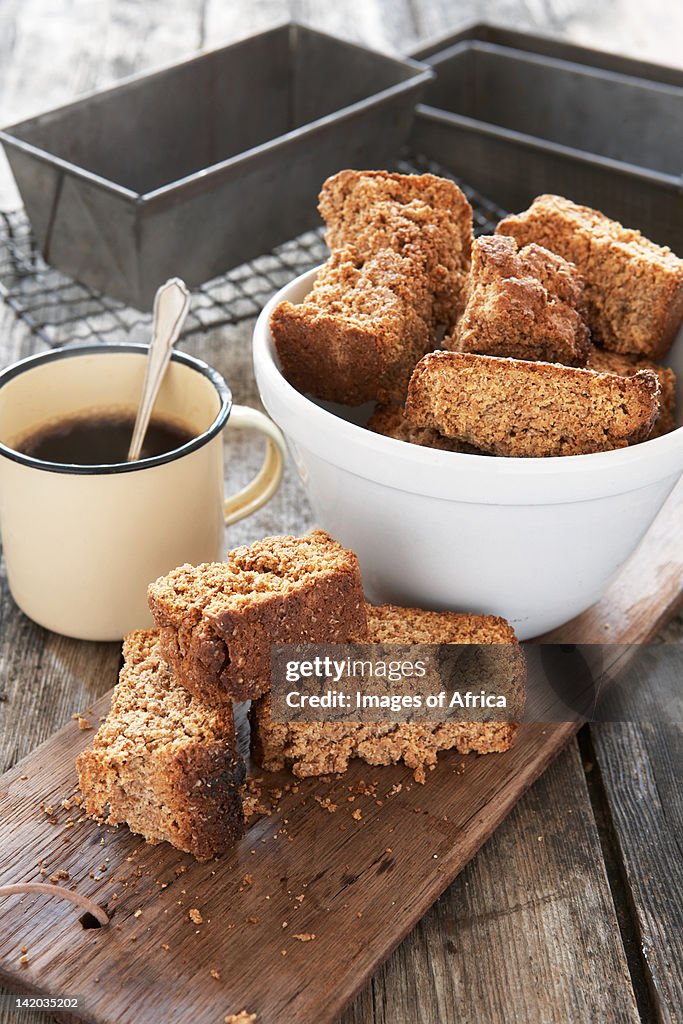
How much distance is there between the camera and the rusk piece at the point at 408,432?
1.12 m

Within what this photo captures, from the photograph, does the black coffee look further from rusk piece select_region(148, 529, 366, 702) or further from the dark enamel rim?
rusk piece select_region(148, 529, 366, 702)

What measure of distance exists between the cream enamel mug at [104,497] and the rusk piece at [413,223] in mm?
229

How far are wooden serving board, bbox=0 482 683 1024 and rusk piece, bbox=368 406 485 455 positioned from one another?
0.29 m

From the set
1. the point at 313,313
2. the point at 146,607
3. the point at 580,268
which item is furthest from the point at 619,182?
the point at 146,607

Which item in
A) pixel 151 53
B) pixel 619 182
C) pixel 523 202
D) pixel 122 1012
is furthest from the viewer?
pixel 151 53

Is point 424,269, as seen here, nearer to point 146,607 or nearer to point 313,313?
point 313,313

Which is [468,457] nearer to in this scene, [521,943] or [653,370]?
[653,370]

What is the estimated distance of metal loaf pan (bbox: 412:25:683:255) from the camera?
72.6 inches

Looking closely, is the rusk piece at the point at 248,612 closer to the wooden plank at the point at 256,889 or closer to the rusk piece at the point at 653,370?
the wooden plank at the point at 256,889

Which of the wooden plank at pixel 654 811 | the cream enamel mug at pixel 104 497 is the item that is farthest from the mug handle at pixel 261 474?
the wooden plank at pixel 654 811

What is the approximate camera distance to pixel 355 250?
4.09ft

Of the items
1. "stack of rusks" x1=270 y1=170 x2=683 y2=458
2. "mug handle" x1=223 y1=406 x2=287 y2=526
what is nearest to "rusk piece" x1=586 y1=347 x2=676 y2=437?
"stack of rusks" x1=270 y1=170 x2=683 y2=458

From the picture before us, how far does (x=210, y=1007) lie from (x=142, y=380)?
717mm

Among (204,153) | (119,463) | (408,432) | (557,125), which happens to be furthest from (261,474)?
(557,125)
